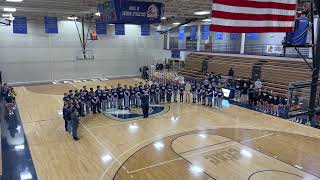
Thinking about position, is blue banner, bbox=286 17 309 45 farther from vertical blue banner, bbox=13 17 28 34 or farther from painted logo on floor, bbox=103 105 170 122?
vertical blue banner, bbox=13 17 28 34

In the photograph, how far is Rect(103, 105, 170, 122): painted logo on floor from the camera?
1451cm

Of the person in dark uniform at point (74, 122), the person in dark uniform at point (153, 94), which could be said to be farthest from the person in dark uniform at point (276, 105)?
the person in dark uniform at point (74, 122)

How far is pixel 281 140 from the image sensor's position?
37.6 ft

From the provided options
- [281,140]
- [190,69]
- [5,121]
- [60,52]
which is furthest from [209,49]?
[5,121]

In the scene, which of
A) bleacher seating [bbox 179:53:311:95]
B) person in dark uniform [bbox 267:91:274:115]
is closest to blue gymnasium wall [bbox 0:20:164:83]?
bleacher seating [bbox 179:53:311:95]

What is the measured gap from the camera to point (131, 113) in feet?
50.0

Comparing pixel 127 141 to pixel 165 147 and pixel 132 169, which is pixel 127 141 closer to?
pixel 165 147

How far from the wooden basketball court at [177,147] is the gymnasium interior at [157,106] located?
43 millimetres

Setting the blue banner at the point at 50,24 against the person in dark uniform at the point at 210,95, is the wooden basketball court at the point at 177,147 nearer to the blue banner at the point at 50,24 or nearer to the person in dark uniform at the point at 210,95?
the person in dark uniform at the point at 210,95

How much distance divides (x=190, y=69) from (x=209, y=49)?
333 cm

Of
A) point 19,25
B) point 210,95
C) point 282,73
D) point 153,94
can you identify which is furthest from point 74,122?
point 282,73

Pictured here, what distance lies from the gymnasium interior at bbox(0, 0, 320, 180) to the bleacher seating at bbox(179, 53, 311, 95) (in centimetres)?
10

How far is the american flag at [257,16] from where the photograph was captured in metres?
4.51

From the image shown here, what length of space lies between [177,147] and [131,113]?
17.2 feet
